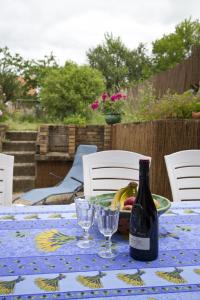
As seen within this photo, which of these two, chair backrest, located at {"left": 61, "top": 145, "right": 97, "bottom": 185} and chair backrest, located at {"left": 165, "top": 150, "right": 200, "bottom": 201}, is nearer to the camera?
chair backrest, located at {"left": 165, "top": 150, "right": 200, "bottom": 201}

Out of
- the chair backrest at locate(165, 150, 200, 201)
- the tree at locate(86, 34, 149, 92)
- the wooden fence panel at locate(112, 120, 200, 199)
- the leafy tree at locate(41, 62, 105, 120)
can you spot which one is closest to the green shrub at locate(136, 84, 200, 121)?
the wooden fence panel at locate(112, 120, 200, 199)

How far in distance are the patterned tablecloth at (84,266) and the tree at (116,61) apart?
668 inches

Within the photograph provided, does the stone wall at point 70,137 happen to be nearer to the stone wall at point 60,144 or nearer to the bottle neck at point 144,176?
the stone wall at point 60,144

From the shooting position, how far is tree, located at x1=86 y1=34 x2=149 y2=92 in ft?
59.8

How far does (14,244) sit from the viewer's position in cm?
104

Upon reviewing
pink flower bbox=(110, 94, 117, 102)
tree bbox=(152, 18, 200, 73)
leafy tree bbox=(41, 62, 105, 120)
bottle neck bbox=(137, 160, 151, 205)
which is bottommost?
bottle neck bbox=(137, 160, 151, 205)

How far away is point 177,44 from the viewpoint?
2081cm

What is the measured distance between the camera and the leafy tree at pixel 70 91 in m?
7.58

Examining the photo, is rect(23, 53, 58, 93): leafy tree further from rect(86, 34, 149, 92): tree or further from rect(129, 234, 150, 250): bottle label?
rect(129, 234, 150, 250): bottle label

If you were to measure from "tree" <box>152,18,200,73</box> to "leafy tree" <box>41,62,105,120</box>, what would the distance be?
13.6 metres

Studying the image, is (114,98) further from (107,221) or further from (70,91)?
(107,221)

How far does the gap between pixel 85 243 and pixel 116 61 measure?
62.6 feet

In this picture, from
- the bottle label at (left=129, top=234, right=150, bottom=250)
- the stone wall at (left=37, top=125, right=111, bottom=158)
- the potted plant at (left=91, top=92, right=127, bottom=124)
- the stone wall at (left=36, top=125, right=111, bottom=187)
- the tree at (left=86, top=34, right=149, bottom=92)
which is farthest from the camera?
the tree at (left=86, top=34, right=149, bottom=92)

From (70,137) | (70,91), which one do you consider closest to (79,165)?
(70,137)
